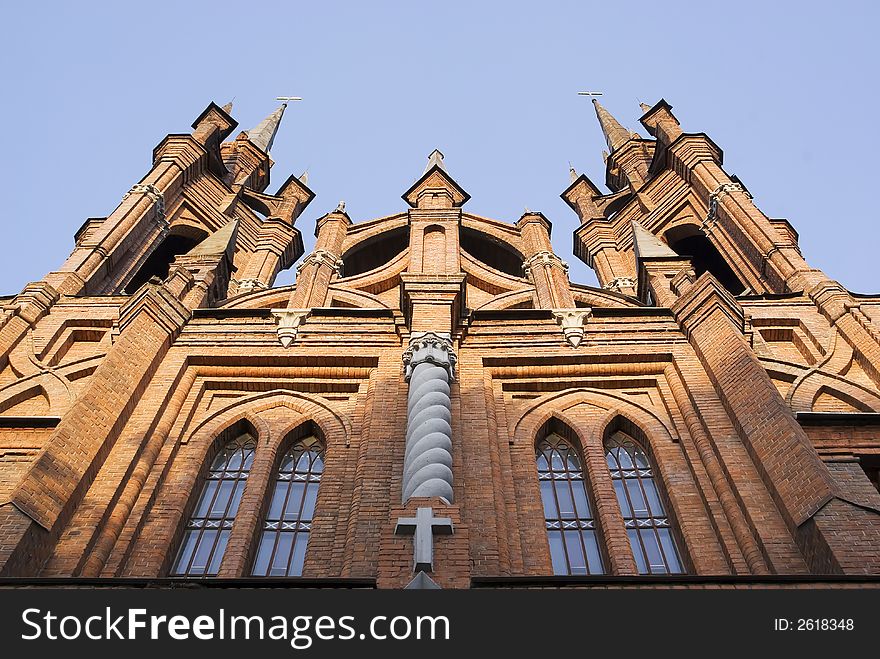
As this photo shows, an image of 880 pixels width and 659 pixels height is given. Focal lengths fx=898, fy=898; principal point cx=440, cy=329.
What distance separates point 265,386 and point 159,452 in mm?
2296

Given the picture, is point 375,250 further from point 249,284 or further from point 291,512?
point 291,512

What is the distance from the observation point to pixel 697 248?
27.3 meters

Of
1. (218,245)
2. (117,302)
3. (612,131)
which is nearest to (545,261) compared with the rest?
(218,245)

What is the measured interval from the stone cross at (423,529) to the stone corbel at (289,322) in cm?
648

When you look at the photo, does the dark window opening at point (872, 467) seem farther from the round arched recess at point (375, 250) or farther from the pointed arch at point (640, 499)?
the round arched recess at point (375, 250)

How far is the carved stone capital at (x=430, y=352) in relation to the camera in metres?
13.1

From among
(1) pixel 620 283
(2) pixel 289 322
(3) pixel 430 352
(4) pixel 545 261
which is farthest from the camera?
(1) pixel 620 283

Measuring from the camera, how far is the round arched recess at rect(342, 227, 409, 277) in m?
24.2

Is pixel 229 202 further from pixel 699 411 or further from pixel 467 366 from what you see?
pixel 699 411

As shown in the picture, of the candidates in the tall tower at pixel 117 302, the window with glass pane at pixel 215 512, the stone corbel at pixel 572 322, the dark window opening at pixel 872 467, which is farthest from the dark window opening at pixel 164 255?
the dark window opening at pixel 872 467

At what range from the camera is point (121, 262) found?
70.7ft

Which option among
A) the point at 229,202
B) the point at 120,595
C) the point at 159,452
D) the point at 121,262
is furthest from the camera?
the point at 229,202

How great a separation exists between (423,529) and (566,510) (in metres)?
3.95

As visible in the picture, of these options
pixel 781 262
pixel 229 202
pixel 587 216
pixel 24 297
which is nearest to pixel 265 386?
pixel 24 297
